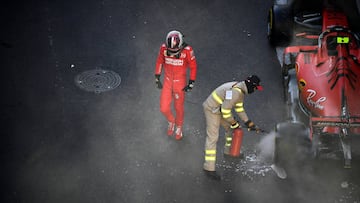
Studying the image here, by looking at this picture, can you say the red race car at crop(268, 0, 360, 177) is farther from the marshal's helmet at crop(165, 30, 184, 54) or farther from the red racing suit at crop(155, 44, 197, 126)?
the marshal's helmet at crop(165, 30, 184, 54)

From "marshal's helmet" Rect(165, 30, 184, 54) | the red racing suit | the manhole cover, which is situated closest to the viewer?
"marshal's helmet" Rect(165, 30, 184, 54)

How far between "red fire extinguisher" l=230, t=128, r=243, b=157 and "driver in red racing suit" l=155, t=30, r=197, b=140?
3.76 ft

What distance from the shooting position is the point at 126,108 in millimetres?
9219

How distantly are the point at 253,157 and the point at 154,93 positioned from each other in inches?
104

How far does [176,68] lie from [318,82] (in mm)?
2573

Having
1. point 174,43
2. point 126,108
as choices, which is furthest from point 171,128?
point 174,43

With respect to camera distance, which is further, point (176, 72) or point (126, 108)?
point (126, 108)

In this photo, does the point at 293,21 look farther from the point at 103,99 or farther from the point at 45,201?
the point at 45,201

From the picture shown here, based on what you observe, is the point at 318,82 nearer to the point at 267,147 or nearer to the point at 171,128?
the point at 267,147

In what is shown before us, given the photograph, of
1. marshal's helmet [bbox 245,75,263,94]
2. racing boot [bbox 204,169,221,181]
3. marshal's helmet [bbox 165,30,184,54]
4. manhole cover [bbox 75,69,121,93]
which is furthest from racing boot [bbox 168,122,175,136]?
marshal's helmet [bbox 245,75,263,94]

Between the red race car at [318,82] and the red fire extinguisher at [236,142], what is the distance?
629 millimetres

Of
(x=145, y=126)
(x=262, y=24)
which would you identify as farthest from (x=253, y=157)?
(x=262, y=24)

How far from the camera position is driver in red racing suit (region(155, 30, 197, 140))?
7.66 meters

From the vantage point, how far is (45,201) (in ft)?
24.2
